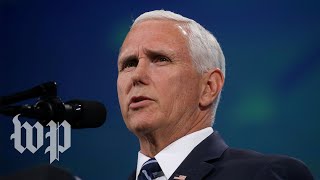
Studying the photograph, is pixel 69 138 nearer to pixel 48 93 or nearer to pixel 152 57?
pixel 152 57

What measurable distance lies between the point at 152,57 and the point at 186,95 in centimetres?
15

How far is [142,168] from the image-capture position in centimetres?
144

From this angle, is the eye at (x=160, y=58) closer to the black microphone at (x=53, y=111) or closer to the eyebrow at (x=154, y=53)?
the eyebrow at (x=154, y=53)

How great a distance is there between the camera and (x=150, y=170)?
4.66 ft

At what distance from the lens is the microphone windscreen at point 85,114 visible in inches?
38.4

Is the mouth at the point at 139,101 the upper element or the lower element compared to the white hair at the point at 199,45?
lower

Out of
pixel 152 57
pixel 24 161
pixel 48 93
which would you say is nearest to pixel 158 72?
pixel 152 57

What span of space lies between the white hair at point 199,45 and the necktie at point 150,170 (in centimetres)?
29

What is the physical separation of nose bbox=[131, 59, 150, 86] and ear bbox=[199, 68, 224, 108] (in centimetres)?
20

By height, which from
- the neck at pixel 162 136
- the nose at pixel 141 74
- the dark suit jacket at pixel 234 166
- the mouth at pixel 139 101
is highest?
the nose at pixel 141 74

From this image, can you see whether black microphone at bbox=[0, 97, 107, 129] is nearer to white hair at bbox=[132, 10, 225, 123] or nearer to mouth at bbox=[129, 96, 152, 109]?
mouth at bbox=[129, 96, 152, 109]

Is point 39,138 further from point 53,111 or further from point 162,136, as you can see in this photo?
point 53,111

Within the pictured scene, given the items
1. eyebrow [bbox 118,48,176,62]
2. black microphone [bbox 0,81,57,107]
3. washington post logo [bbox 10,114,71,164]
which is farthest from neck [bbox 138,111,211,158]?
washington post logo [bbox 10,114,71,164]

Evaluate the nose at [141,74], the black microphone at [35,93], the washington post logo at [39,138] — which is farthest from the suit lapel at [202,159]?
the washington post logo at [39,138]
